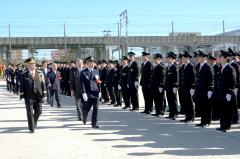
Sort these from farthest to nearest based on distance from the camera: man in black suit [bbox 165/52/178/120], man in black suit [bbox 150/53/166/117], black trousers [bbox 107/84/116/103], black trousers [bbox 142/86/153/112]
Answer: black trousers [bbox 107/84/116/103] < black trousers [bbox 142/86/153/112] < man in black suit [bbox 150/53/166/117] < man in black suit [bbox 165/52/178/120]

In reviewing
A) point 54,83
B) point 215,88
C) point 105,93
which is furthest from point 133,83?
point 215,88

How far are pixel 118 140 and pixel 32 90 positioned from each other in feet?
9.73

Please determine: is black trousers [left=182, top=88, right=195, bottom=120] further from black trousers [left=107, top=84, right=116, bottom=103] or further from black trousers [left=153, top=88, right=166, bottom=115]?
black trousers [left=107, top=84, right=116, bottom=103]

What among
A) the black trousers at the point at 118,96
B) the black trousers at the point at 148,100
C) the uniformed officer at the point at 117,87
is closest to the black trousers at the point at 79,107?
the black trousers at the point at 148,100

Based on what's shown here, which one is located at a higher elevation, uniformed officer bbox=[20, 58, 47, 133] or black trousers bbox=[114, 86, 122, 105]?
uniformed officer bbox=[20, 58, 47, 133]

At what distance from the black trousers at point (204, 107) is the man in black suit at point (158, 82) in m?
2.18

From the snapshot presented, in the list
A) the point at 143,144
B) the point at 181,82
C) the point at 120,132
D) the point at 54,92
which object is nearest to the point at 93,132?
the point at 120,132

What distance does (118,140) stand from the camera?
10141 mm

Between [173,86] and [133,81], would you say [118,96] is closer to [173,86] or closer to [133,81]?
[133,81]

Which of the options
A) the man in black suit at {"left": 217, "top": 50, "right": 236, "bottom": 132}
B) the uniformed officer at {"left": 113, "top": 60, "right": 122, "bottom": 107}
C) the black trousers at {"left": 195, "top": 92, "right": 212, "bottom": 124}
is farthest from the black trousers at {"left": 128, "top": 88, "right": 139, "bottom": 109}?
the man in black suit at {"left": 217, "top": 50, "right": 236, "bottom": 132}

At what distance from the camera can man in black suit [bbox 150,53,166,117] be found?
14461 mm

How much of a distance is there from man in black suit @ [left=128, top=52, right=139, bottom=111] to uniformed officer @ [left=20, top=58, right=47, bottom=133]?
5.00 meters

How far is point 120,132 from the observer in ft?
37.2

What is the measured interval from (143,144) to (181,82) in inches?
176
